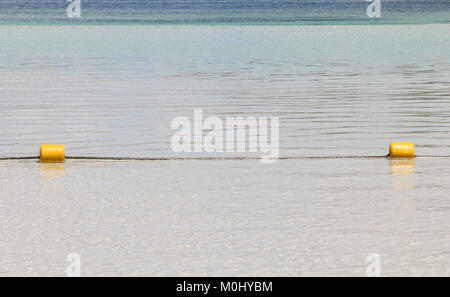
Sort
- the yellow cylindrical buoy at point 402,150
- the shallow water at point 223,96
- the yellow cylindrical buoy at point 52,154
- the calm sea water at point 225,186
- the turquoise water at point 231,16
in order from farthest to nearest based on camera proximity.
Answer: the turquoise water at point 231,16, the shallow water at point 223,96, the yellow cylindrical buoy at point 402,150, the yellow cylindrical buoy at point 52,154, the calm sea water at point 225,186

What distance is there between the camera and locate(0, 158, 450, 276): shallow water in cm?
696

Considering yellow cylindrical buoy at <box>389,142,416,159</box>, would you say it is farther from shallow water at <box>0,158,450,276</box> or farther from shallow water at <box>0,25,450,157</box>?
shallow water at <box>0,25,450,157</box>

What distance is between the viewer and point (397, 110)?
55.9 ft

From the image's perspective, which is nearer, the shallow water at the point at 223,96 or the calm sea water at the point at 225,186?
the calm sea water at the point at 225,186

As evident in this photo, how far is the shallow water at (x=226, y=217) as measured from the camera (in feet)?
22.8

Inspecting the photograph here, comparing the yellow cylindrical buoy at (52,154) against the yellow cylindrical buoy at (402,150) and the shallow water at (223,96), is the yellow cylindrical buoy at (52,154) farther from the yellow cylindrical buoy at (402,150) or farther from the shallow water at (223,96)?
the yellow cylindrical buoy at (402,150)

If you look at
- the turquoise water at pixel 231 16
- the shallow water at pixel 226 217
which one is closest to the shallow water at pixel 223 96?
the shallow water at pixel 226 217

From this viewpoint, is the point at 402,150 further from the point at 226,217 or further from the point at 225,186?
the point at 226,217

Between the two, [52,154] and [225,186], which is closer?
[225,186]

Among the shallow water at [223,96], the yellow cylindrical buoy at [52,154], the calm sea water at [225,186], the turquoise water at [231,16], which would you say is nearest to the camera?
the calm sea water at [225,186]

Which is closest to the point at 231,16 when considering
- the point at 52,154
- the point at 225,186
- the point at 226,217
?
the point at 52,154

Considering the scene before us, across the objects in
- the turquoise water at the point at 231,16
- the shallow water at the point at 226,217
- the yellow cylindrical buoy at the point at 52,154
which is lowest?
the shallow water at the point at 226,217

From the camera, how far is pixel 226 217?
27.8 feet

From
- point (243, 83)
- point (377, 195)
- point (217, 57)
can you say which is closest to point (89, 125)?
point (377, 195)
